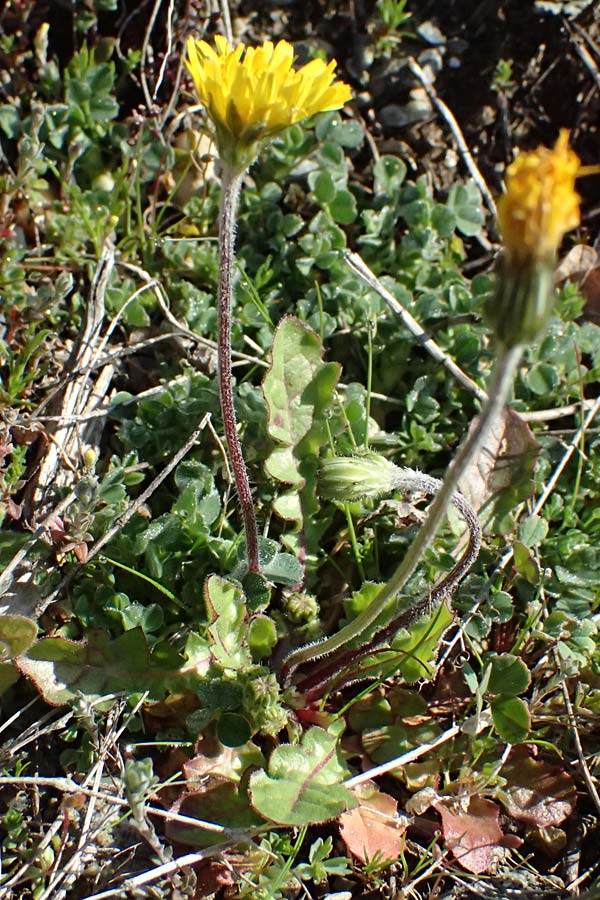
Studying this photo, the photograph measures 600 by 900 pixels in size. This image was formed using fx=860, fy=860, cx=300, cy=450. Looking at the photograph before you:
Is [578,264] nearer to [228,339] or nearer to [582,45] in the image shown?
[582,45]

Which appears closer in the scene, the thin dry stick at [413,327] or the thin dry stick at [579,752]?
the thin dry stick at [579,752]

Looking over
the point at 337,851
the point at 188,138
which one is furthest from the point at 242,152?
the point at 337,851

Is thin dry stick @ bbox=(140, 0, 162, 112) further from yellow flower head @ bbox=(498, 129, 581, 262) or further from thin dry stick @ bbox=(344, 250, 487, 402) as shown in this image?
yellow flower head @ bbox=(498, 129, 581, 262)

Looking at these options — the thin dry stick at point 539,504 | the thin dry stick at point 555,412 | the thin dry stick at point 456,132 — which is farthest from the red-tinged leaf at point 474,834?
the thin dry stick at point 456,132

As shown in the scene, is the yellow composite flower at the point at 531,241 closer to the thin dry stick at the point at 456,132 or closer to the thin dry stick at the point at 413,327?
the thin dry stick at the point at 413,327

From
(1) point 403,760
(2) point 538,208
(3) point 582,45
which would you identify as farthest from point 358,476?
(3) point 582,45

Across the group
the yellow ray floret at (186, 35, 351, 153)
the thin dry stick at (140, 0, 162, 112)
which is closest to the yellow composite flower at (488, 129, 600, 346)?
the yellow ray floret at (186, 35, 351, 153)
